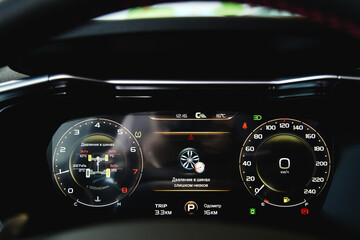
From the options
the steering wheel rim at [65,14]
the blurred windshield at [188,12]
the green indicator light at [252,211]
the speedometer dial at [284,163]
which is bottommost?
the green indicator light at [252,211]

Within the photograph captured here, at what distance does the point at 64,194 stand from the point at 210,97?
945mm

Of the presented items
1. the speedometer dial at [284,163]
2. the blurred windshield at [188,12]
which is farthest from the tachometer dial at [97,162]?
the blurred windshield at [188,12]

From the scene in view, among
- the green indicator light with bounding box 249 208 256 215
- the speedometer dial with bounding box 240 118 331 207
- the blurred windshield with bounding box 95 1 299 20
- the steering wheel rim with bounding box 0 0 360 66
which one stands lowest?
the green indicator light with bounding box 249 208 256 215

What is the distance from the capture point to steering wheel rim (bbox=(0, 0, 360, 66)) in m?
0.60

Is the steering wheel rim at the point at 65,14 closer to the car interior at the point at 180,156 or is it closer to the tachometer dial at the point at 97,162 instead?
the car interior at the point at 180,156

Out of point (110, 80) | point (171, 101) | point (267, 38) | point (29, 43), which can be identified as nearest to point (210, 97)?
point (171, 101)

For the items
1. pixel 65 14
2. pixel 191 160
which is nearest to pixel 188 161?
pixel 191 160

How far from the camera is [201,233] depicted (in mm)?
1806

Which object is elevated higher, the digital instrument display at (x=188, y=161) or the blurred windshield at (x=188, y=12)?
the blurred windshield at (x=188, y=12)

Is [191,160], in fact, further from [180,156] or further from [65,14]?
[65,14]

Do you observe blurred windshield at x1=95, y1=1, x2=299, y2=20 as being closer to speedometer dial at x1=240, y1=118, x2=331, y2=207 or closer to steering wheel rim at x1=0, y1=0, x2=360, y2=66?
steering wheel rim at x1=0, y1=0, x2=360, y2=66

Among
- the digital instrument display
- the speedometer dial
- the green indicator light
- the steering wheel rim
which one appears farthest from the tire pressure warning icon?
the steering wheel rim

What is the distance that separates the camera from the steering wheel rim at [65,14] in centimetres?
60

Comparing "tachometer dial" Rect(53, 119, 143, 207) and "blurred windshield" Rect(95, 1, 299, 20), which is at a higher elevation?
A: "blurred windshield" Rect(95, 1, 299, 20)
